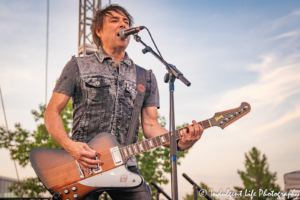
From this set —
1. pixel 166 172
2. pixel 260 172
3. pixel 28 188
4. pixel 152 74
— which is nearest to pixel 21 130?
pixel 28 188

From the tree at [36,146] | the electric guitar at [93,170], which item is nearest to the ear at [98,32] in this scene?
the electric guitar at [93,170]

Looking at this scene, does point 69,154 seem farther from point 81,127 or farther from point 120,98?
point 120,98

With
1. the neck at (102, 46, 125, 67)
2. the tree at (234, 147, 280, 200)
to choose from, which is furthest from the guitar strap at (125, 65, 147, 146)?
the tree at (234, 147, 280, 200)

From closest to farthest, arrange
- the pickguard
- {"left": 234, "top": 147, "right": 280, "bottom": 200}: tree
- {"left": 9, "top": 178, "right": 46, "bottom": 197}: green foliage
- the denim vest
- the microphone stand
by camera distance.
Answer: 1. the microphone stand
2. the pickguard
3. the denim vest
4. {"left": 9, "top": 178, "right": 46, "bottom": 197}: green foliage
5. {"left": 234, "top": 147, "right": 280, "bottom": 200}: tree

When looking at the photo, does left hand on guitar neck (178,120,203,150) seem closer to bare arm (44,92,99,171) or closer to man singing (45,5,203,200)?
man singing (45,5,203,200)

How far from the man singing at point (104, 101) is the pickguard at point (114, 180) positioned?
0.28 feet

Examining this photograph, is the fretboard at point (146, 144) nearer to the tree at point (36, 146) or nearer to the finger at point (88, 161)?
the finger at point (88, 161)

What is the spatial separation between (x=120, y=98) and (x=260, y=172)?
27376 millimetres

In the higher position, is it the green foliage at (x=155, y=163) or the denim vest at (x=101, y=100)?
the denim vest at (x=101, y=100)

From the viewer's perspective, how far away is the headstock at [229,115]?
2.85 m

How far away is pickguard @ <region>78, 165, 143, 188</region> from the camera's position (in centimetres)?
256

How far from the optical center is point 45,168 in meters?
2.71

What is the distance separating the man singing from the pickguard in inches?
3.4

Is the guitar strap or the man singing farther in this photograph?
the guitar strap
